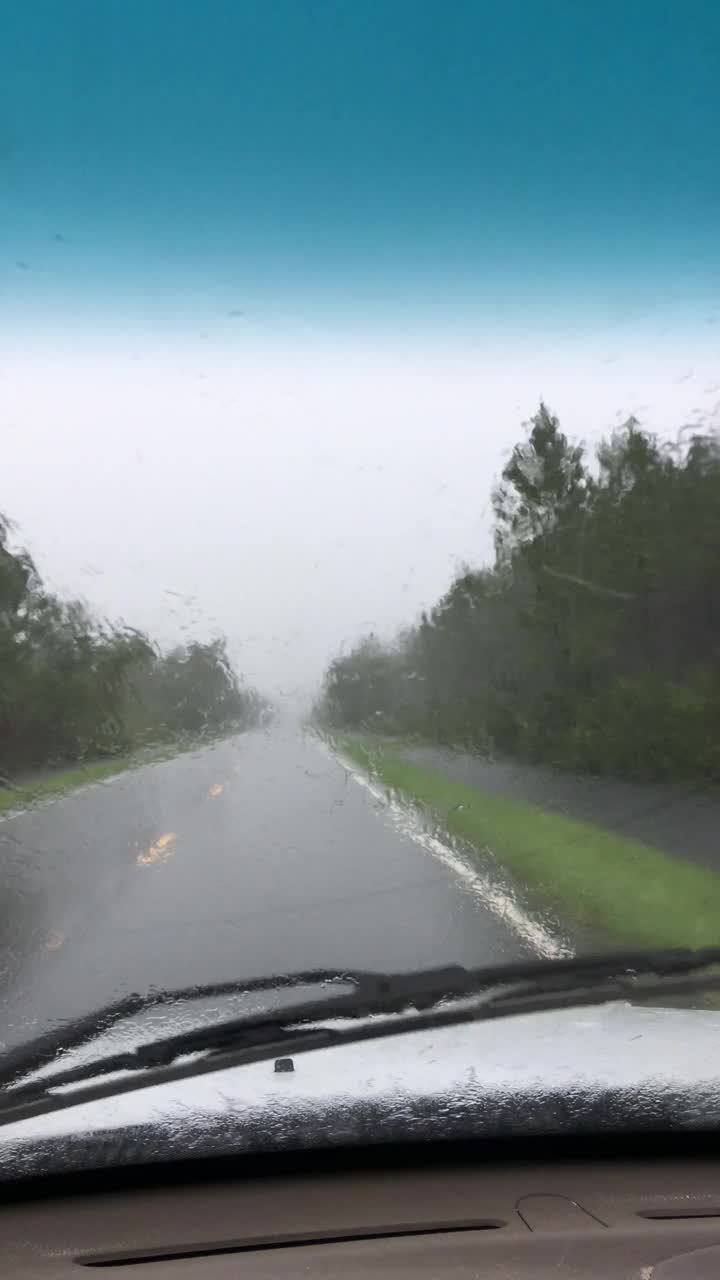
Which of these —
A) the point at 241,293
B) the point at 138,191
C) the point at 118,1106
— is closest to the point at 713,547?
the point at 241,293

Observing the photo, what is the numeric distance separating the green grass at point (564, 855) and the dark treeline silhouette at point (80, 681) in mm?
1606

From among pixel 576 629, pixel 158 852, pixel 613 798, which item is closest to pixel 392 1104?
pixel 576 629

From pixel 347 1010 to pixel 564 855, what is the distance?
4093 millimetres

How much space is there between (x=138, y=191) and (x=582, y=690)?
4.23 metres

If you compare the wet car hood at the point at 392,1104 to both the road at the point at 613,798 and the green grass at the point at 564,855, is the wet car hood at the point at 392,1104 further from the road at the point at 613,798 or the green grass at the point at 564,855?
the road at the point at 613,798

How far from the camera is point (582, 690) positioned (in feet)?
24.4

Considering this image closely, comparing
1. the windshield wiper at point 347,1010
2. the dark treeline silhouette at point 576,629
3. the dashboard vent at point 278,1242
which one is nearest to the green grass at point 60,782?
the dark treeline silhouette at point 576,629

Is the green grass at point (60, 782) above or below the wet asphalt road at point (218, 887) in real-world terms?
above

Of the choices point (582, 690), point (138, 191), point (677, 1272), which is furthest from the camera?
point (582, 690)

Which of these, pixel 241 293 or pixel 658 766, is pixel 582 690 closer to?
pixel 658 766

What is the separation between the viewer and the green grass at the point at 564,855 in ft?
24.5

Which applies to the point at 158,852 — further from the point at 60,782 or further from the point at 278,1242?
the point at 278,1242

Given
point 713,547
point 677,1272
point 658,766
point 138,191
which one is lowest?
point 677,1272

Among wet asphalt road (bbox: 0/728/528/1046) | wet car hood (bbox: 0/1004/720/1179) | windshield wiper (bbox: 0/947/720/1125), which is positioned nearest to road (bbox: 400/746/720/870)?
wet asphalt road (bbox: 0/728/528/1046)
